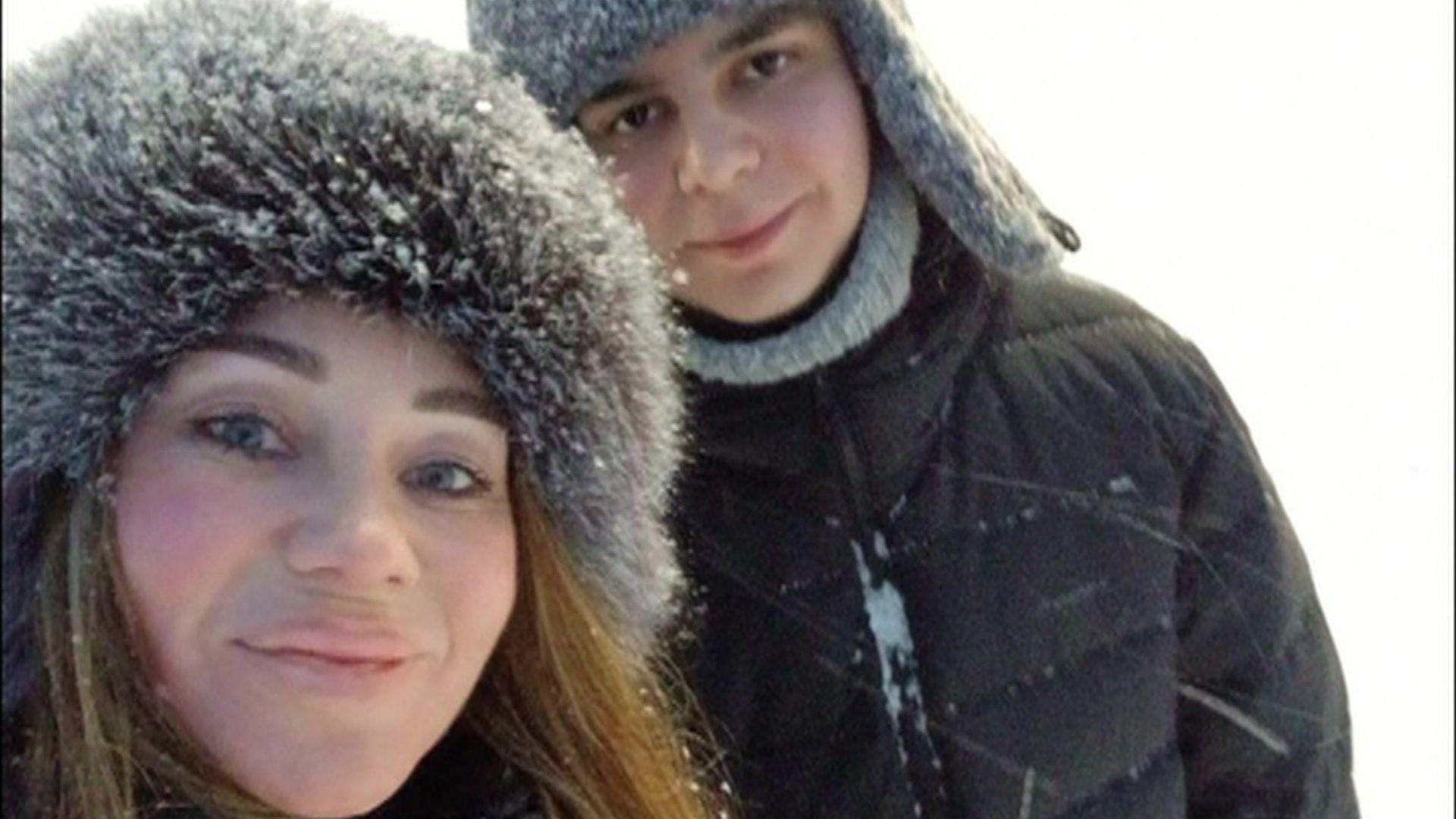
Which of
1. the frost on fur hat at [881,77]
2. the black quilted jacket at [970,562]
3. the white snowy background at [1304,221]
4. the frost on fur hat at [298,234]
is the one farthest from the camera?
the white snowy background at [1304,221]

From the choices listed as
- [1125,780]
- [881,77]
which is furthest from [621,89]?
[1125,780]

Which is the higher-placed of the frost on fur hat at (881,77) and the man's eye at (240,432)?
the frost on fur hat at (881,77)

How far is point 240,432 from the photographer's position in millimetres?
1460

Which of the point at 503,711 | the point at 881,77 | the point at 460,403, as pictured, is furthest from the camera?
the point at 881,77

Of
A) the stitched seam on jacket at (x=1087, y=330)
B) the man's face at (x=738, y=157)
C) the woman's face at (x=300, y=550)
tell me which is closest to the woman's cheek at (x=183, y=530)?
the woman's face at (x=300, y=550)

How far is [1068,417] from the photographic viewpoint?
6.91 feet

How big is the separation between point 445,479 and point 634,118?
1.79 feet

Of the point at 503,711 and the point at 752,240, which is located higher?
the point at 752,240

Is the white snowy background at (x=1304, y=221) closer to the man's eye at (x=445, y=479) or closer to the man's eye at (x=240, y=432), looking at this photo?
the man's eye at (x=445, y=479)

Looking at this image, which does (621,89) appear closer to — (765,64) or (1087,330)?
(765,64)

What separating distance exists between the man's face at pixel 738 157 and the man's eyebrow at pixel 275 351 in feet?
1.69

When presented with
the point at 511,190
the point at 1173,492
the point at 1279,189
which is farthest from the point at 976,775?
the point at 1279,189

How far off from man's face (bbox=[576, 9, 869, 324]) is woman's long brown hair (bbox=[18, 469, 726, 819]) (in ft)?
1.23

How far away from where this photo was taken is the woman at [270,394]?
141 cm
